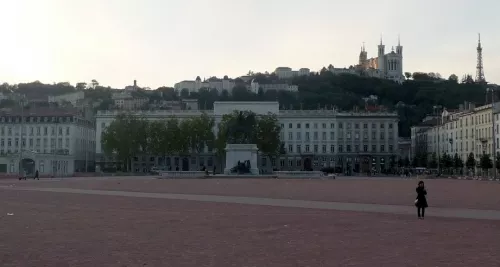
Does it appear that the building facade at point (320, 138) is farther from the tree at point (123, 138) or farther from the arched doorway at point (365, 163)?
the tree at point (123, 138)

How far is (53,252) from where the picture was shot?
14.7 metres

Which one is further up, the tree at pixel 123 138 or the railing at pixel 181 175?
the tree at pixel 123 138

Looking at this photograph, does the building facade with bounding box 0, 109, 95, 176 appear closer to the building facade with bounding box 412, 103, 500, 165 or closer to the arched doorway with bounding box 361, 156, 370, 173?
the arched doorway with bounding box 361, 156, 370, 173

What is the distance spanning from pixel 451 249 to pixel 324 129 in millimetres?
125968

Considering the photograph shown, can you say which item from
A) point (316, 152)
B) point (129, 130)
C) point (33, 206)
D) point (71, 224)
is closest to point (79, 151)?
point (129, 130)

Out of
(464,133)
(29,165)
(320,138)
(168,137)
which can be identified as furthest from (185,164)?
(464,133)

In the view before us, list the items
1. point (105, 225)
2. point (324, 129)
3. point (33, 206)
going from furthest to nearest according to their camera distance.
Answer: point (324, 129)
point (33, 206)
point (105, 225)

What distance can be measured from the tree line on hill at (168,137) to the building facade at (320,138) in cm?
1517

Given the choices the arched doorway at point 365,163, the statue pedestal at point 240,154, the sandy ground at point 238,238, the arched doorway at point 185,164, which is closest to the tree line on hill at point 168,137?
the arched doorway at point 185,164

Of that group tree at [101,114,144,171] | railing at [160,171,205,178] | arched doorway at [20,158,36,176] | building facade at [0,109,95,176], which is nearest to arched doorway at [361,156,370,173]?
tree at [101,114,144,171]

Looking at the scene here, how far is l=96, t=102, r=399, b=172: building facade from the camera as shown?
14000 cm

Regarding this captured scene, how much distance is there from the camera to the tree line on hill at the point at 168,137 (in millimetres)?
117375

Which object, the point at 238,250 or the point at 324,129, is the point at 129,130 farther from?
the point at 238,250

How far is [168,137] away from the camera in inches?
4744
